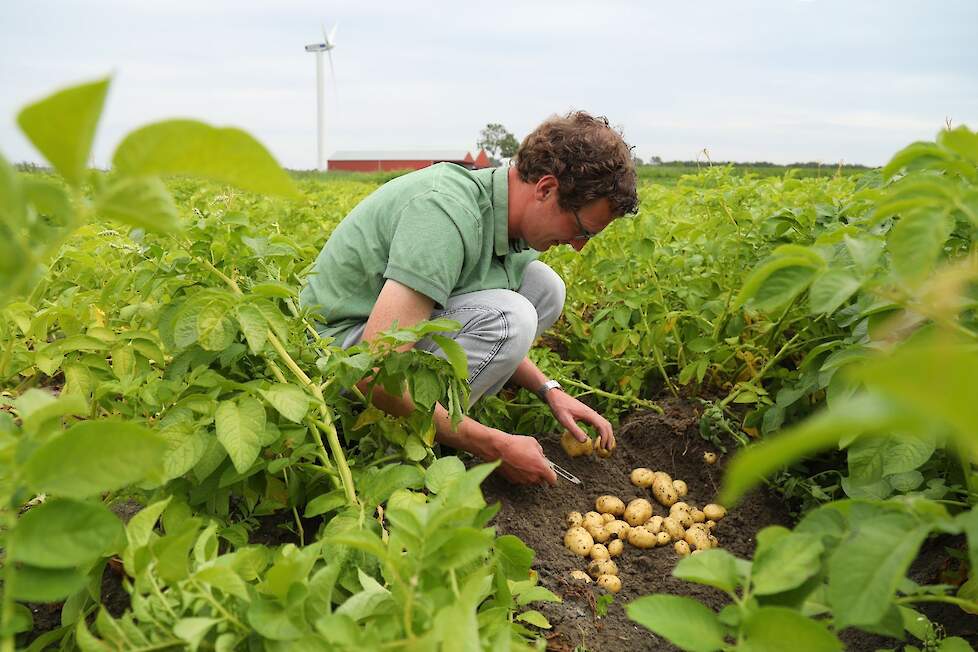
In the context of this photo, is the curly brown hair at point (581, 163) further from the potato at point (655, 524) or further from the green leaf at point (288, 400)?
the green leaf at point (288, 400)

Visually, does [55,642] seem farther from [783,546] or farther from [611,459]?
[611,459]

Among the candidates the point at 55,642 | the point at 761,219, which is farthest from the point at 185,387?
the point at 761,219

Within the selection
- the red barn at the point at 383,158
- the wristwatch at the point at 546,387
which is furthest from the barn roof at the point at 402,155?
the wristwatch at the point at 546,387

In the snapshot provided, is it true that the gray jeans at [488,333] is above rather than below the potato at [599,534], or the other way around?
above

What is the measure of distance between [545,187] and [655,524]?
41.5 inches

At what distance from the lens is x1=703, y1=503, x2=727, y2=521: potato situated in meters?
2.27

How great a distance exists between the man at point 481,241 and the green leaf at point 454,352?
1.99 feet

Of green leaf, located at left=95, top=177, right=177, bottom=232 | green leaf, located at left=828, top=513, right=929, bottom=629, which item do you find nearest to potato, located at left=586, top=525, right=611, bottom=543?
green leaf, located at left=828, top=513, right=929, bottom=629

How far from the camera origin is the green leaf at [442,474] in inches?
46.9

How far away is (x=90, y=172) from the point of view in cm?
62

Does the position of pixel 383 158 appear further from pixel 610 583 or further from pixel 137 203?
pixel 137 203

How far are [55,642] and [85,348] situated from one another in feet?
1.98

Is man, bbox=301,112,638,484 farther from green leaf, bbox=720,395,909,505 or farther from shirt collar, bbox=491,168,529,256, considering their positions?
green leaf, bbox=720,395,909,505

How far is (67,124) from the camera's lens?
1.73ft
